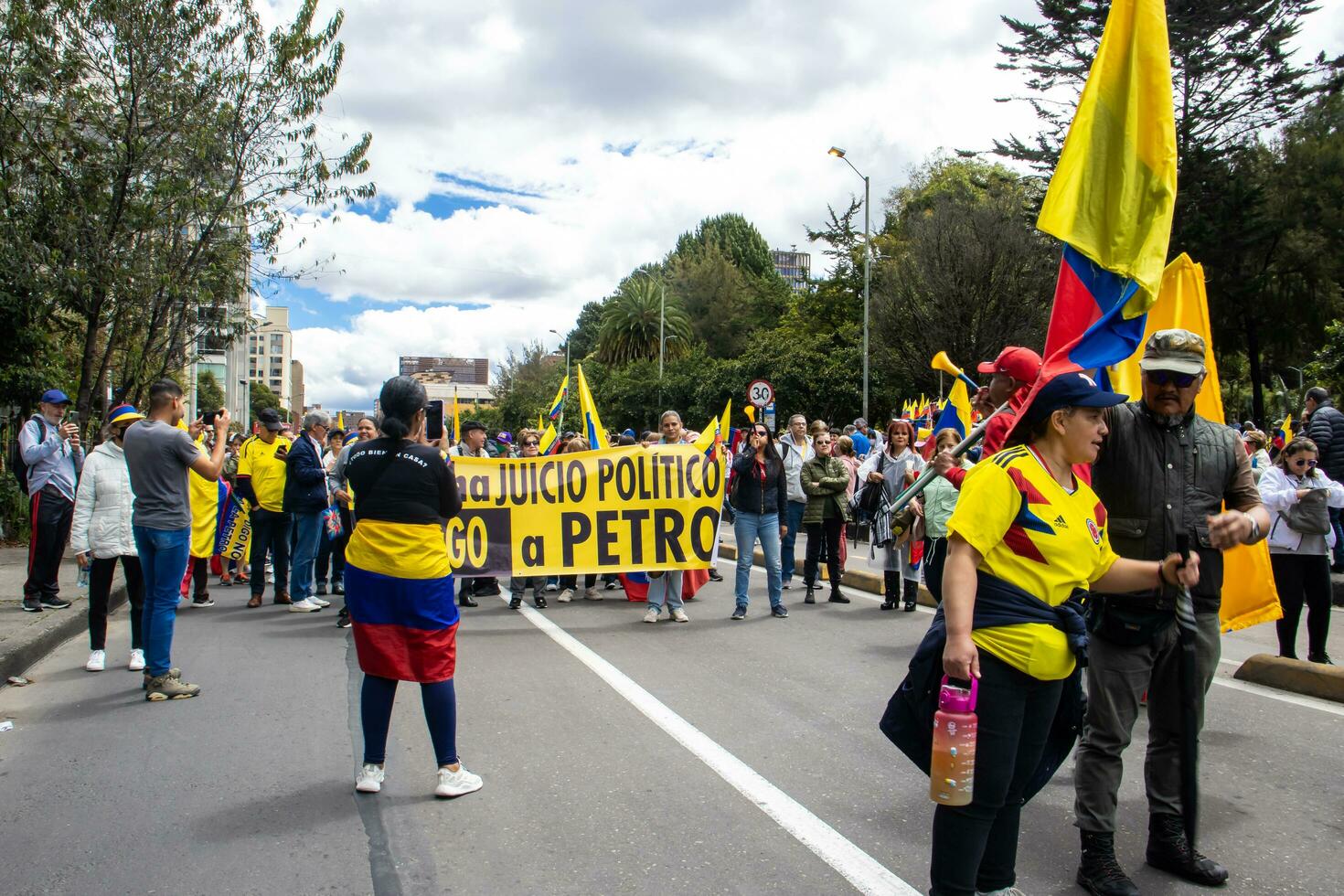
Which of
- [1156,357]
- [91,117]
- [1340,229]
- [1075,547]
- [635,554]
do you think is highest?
[1340,229]

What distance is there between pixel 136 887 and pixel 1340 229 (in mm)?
34802

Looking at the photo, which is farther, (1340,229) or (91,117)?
(1340,229)

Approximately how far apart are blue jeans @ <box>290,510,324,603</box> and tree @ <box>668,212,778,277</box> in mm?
75513

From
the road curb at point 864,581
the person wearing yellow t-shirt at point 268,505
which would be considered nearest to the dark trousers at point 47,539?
the person wearing yellow t-shirt at point 268,505

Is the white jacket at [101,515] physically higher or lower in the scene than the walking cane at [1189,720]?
higher

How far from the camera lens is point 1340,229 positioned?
30.2 metres

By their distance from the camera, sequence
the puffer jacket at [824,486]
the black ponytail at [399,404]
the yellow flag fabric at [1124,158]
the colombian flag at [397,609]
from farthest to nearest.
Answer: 1. the puffer jacket at [824,486]
2. the yellow flag fabric at [1124,158]
3. the black ponytail at [399,404]
4. the colombian flag at [397,609]

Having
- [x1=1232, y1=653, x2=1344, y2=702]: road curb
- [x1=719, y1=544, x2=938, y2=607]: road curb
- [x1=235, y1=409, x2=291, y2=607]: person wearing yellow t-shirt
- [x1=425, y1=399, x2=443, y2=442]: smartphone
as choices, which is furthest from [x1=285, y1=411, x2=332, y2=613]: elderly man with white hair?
[x1=1232, y1=653, x2=1344, y2=702]: road curb

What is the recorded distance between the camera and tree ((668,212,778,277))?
85938 millimetres

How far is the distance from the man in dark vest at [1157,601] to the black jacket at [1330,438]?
6.18m

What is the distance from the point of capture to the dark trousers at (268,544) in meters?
10.8

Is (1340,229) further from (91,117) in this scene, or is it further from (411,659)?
(411,659)

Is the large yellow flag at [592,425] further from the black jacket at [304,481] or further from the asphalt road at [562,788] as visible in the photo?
the asphalt road at [562,788]

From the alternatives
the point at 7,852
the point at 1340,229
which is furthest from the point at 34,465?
the point at 1340,229
